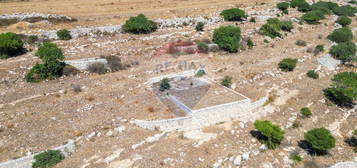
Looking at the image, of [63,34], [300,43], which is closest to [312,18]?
[300,43]

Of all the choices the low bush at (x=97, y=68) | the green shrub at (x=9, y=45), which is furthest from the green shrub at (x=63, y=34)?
the low bush at (x=97, y=68)

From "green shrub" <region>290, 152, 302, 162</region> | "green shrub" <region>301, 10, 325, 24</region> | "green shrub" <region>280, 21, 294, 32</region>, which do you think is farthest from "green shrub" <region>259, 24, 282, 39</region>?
"green shrub" <region>290, 152, 302, 162</region>

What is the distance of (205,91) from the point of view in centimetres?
2402

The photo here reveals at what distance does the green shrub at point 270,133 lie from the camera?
60.9ft

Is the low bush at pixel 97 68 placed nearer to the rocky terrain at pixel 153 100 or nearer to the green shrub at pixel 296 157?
the rocky terrain at pixel 153 100

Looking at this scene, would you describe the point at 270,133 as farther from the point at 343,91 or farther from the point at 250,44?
the point at 250,44

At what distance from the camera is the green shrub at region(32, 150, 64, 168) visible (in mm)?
16562

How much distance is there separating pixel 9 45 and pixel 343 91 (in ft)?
92.6

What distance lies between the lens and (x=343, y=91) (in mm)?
23859

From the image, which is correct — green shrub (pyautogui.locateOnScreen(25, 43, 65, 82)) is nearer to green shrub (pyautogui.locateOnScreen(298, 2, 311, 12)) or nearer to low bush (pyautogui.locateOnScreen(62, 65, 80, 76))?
low bush (pyautogui.locateOnScreen(62, 65, 80, 76))

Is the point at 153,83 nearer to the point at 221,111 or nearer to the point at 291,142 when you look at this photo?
the point at 221,111

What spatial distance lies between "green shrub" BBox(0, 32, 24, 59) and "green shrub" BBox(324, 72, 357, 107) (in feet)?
89.2

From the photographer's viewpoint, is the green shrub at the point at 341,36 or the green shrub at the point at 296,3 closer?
the green shrub at the point at 341,36

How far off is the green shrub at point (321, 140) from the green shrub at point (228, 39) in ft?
47.7
